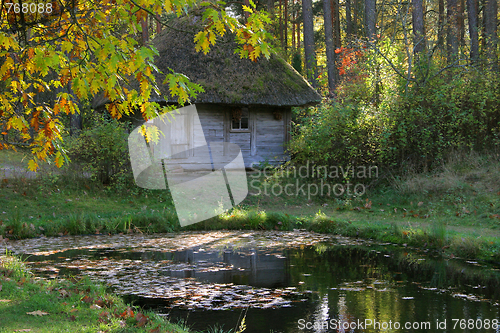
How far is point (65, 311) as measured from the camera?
4.60m

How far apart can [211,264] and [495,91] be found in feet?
38.4

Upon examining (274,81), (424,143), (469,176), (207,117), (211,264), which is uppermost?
(274,81)

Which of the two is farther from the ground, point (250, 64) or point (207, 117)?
point (250, 64)

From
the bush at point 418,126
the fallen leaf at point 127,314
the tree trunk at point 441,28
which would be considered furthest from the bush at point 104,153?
the tree trunk at point 441,28

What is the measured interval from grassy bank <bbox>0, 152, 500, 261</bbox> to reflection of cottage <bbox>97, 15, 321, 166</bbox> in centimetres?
279

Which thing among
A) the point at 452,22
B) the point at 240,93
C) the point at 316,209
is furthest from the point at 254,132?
the point at 452,22

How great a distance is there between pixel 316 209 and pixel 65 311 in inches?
379

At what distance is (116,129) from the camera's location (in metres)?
14.1

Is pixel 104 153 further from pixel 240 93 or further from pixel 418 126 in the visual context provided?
pixel 418 126

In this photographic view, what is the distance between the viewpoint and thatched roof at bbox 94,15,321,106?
1664 cm

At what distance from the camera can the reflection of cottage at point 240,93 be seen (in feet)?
55.0

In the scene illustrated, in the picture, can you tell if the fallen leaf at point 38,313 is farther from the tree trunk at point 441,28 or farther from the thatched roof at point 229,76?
the tree trunk at point 441,28

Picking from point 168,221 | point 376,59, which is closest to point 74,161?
point 168,221

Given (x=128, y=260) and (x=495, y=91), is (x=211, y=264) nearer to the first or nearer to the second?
(x=128, y=260)
